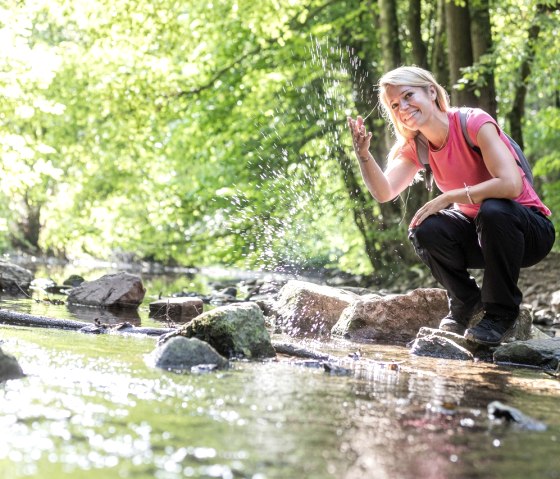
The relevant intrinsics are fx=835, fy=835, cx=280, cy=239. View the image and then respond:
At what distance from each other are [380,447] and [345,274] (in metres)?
16.4

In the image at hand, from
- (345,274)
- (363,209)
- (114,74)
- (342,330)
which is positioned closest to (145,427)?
(342,330)

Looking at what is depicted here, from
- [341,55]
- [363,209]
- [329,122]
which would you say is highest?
[341,55]

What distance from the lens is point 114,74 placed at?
14.6m

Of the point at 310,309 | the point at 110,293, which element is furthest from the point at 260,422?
the point at 110,293

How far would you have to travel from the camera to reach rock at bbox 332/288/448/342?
6.41 m

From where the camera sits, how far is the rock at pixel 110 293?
26.5 ft

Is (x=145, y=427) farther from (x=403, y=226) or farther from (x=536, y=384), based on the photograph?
(x=403, y=226)

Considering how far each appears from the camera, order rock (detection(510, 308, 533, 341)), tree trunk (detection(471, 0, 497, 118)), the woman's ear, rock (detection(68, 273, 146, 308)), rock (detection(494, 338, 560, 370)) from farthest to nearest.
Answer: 1. tree trunk (detection(471, 0, 497, 118))
2. rock (detection(68, 273, 146, 308))
3. rock (detection(510, 308, 533, 341))
4. the woman's ear
5. rock (detection(494, 338, 560, 370))

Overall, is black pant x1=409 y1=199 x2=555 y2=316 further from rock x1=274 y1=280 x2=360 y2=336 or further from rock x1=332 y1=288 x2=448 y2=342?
rock x1=274 y1=280 x2=360 y2=336

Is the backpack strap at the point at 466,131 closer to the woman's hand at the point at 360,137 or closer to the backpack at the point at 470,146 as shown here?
the backpack at the point at 470,146

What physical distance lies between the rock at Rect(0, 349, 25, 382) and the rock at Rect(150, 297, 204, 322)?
3.72 metres

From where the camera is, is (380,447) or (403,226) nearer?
(380,447)

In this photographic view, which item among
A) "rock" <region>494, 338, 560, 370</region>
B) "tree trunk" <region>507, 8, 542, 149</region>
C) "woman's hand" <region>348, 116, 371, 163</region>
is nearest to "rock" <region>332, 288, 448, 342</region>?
"rock" <region>494, 338, 560, 370</region>

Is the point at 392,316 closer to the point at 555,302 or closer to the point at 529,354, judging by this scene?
the point at 529,354
